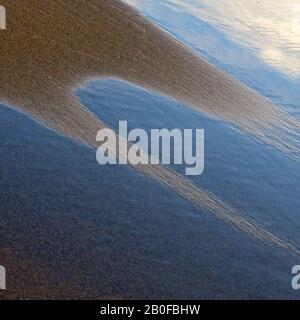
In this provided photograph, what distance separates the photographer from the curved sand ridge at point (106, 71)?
5539mm

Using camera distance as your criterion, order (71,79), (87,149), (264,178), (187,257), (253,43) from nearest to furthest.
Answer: (187,257)
(87,149)
(264,178)
(71,79)
(253,43)

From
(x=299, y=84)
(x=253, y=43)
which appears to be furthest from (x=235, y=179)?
(x=253, y=43)

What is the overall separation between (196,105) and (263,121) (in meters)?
0.91

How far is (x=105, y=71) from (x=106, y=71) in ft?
0.05

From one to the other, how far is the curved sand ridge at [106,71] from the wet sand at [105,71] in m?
0.01

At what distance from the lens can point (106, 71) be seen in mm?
6691

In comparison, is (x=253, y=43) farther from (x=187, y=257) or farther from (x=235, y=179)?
(x=187, y=257)

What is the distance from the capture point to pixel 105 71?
6684 mm

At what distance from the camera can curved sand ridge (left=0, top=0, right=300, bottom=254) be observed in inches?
218

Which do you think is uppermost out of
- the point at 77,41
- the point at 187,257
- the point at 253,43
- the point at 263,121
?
the point at 253,43

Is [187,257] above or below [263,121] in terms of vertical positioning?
below

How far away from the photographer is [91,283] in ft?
11.9

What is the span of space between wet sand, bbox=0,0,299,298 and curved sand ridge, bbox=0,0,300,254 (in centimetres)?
1

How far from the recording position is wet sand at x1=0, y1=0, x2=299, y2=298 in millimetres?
5543
